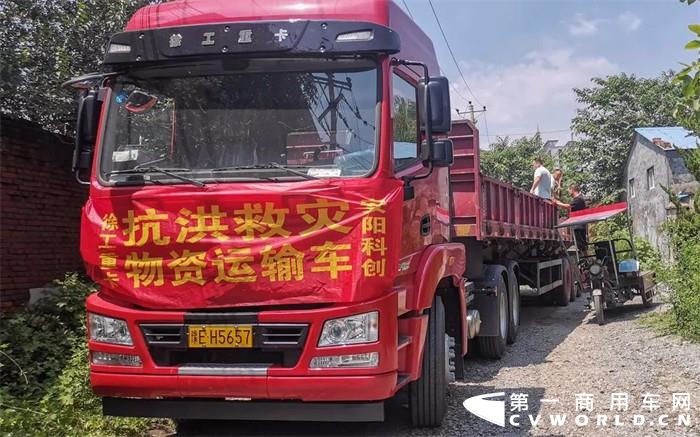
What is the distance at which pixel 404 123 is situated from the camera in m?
3.99

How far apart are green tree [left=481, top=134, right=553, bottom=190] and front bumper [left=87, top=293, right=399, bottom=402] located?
3024 centimetres

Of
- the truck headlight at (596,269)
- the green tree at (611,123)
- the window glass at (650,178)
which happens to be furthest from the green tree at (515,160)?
the truck headlight at (596,269)

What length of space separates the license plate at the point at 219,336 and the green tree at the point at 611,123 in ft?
91.9

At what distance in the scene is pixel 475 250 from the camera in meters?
6.82

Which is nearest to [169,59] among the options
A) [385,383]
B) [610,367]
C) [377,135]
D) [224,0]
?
Answer: [224,0]

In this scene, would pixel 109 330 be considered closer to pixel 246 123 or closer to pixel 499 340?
pixel 246 123

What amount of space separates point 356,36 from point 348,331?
1.71 meters

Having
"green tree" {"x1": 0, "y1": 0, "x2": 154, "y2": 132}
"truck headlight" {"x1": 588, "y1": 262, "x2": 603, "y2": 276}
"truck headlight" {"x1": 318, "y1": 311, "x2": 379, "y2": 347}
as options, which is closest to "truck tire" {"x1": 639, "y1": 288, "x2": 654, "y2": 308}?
"truck headlight" {"x1": 588, "y1": 262, "x2": 603, "y2": 276}

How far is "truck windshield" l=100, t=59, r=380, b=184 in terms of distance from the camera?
371 centimetres

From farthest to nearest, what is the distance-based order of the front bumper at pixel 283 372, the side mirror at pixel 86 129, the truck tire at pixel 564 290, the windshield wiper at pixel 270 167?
the truck tire at pixel 564 290
the side mirror at pixel 86 129
the windshield wiper at pixel 270 167
the front bumper at pixel 283 372

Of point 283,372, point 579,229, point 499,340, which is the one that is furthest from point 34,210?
point 579,229

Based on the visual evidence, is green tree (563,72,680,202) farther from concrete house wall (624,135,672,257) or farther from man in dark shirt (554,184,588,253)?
man in dark shirt (554,184,588,253)

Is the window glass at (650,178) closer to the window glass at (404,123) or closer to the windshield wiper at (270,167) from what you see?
the window glass at (404,123)

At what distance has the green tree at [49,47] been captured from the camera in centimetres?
646
